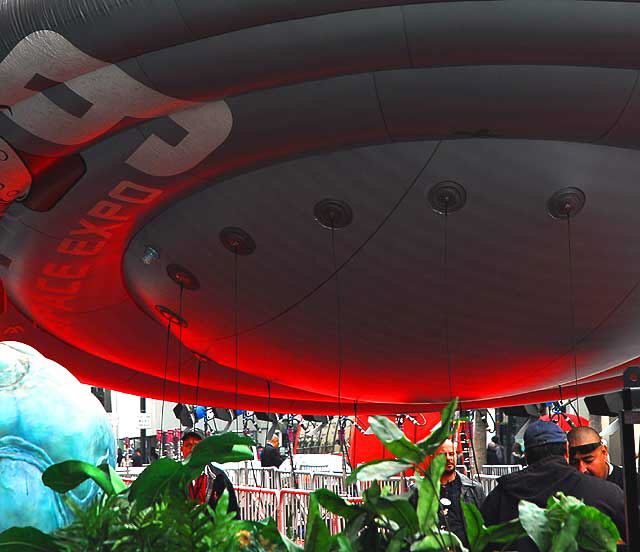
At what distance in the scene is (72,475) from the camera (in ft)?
3.50

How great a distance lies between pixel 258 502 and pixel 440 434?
9.83 meters

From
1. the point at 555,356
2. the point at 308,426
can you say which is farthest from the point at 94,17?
the point at 308,426

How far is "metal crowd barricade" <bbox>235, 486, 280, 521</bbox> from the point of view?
390 inches

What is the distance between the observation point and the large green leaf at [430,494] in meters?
0.93

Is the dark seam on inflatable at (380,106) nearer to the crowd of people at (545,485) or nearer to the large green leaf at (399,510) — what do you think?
the crowd of people at (545,485)

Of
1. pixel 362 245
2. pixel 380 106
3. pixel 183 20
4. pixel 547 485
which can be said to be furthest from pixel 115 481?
pixel 362 245

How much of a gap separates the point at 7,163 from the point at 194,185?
50.1 inches

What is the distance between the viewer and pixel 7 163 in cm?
519

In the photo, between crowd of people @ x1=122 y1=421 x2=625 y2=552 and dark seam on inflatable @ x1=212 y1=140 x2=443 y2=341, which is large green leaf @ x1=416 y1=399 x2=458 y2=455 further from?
dark seam on inflatable @ x1=212 y1=140 x2=443 y2=341

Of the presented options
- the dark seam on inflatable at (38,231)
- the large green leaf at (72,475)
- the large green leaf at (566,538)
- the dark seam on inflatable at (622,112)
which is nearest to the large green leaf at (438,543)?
the large green leaf at (566,538)

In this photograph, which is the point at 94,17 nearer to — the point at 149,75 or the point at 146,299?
the point at 149,75

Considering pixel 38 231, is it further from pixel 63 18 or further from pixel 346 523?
pixel 346 523

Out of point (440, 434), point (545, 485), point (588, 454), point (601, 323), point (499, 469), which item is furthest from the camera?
point (499, 469)

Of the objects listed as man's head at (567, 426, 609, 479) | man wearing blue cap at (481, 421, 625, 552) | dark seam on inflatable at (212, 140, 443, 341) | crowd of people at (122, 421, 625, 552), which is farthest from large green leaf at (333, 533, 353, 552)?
dark seam on inflatable at (212, 140, 443, 341)
